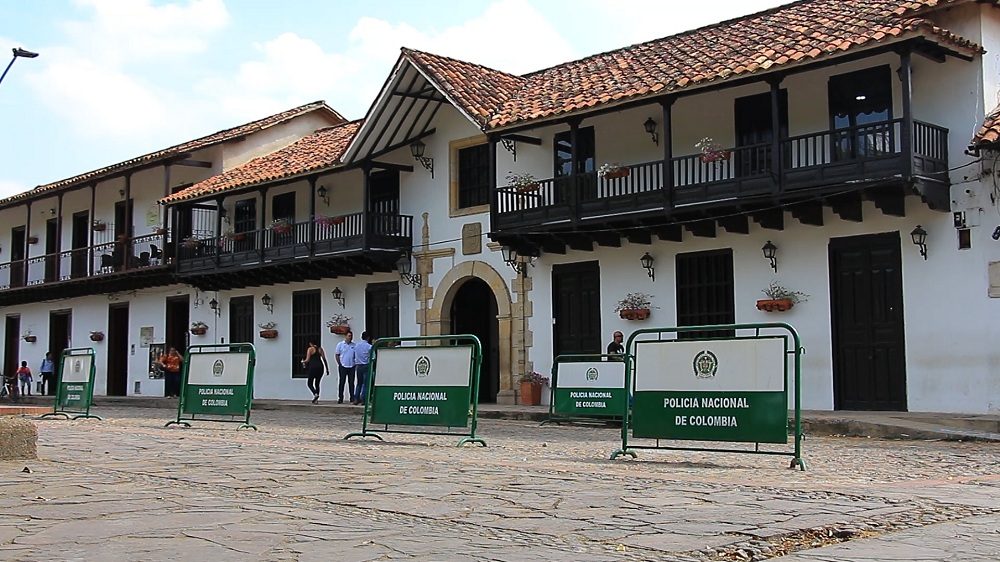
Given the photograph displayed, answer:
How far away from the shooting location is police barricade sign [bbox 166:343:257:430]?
1465 cm

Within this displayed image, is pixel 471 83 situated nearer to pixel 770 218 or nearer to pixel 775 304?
pixel 770 218

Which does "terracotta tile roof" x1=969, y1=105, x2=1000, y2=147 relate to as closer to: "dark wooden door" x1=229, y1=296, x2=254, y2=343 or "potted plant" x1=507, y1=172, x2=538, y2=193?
"potted plant" x1=507, y1=172, x2=538, y2=193

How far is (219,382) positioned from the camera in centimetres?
1505

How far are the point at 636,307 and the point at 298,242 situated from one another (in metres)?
8.92

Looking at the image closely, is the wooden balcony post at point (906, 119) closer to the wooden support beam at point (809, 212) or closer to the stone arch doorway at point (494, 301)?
the wooden support beam at point (809, 212)

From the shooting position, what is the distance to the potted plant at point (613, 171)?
18.5 meters

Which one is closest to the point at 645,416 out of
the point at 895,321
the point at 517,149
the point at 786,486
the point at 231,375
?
the point at 786,486

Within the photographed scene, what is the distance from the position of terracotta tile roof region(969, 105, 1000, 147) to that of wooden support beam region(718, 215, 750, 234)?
374 centimetres

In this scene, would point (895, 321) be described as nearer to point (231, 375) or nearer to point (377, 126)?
point (231, 375)

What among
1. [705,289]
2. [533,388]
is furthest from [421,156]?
[705,289]

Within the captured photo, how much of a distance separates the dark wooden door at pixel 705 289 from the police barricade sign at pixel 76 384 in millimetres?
9761

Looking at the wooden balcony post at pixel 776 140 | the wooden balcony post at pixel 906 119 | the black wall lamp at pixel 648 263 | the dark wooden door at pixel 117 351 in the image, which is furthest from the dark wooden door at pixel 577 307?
the dark wooden door at pixel 117 351

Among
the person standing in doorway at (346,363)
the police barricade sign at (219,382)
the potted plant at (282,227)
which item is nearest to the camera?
the police barricade sign at (219,382)

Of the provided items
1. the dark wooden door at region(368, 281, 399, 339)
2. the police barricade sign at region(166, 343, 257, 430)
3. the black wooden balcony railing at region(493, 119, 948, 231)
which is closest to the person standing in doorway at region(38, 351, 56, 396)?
the dark wooden door at region(368, 281, 399, 339)
